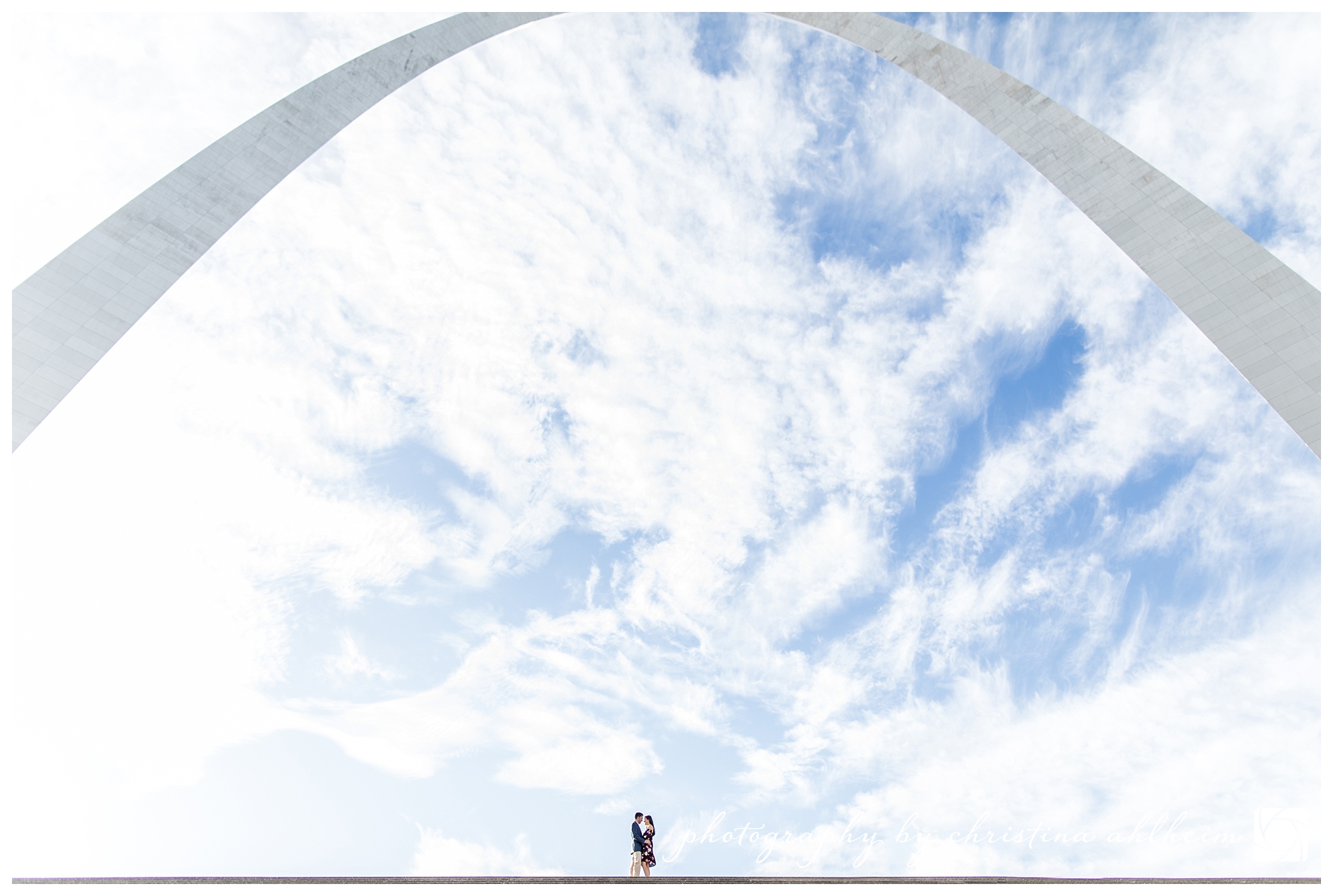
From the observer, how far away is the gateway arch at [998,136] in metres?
11.5

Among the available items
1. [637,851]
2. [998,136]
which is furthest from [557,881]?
[998,136]

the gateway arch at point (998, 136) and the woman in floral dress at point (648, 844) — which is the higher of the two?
the gateway arch at point (998, 136)

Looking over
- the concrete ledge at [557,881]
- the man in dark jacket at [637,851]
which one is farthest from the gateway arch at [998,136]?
the man in dark jacket at [637,851]

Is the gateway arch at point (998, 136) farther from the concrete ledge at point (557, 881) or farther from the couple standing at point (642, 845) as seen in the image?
the couple standing at point (642, 845)

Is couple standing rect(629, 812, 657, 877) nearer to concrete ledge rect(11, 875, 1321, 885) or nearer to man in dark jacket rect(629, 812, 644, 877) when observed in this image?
man in dark jacket rect(629, 812, 644, 877)

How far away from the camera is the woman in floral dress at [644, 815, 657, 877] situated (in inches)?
396

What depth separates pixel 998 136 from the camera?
14812 millimetres

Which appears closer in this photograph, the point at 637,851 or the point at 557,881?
the point at 557,881

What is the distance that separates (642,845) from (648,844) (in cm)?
11

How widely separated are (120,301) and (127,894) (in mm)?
10698

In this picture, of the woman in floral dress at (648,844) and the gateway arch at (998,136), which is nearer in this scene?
the woman in floral dress at (648,844)

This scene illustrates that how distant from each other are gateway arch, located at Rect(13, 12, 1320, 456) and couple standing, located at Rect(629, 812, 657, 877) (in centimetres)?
1190

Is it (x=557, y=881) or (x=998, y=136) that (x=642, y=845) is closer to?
(x=557, y=881)

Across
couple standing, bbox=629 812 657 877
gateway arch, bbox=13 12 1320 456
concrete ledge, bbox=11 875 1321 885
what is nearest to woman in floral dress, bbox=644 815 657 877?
couple standing, bbox=629 812 657 877
